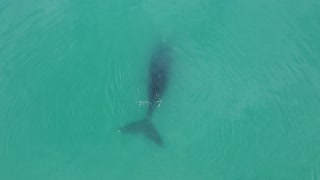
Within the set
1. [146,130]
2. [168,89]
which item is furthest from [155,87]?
[146,130]

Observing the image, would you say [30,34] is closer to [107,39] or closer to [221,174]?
[107,39]

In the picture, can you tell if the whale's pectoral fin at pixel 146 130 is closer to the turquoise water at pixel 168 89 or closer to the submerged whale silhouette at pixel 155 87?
the submerged whale silhouette at pixel 155 87

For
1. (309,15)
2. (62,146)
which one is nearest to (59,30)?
(62,146)

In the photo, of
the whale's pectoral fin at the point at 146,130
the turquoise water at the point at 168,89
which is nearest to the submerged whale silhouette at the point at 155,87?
the whale's pectoral fin at the point at 146,130

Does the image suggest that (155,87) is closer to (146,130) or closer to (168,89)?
(168,89)

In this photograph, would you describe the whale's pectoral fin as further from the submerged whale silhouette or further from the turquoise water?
the turquoise water

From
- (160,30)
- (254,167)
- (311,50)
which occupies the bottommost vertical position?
(254,167)
